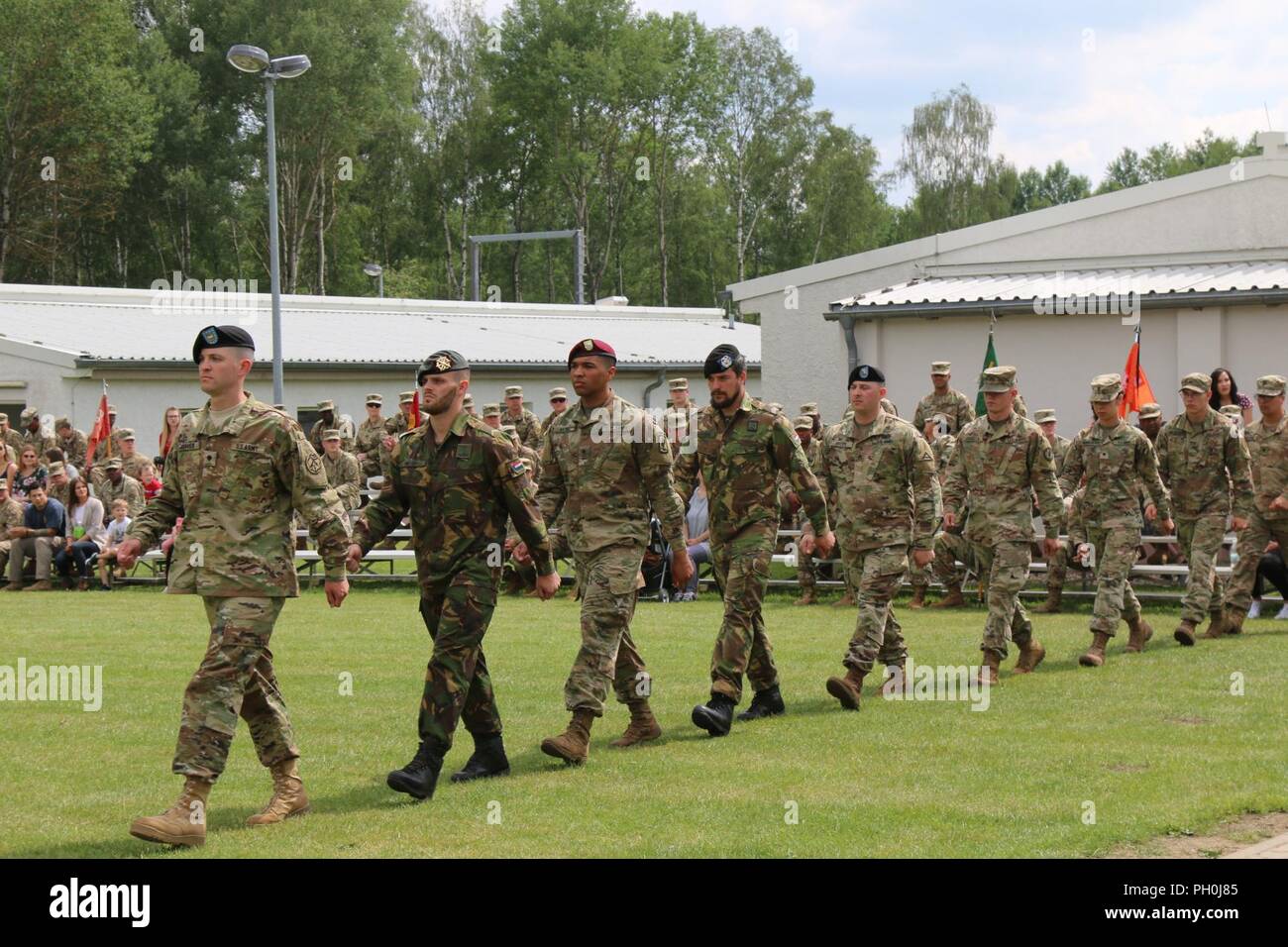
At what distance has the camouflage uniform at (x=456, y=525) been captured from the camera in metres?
8.80

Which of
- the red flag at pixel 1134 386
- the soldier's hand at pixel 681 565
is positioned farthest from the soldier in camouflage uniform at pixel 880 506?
the red flag at pixel 1134 386

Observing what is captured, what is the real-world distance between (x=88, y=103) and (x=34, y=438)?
32.3 meters

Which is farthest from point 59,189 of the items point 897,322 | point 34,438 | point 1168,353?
point 1168,353

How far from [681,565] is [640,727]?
116 cm

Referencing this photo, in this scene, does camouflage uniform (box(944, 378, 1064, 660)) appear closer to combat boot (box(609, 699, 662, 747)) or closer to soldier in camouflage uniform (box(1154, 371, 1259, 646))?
soldier in camouflage uniform (box(1154, 371, 1259, 646))

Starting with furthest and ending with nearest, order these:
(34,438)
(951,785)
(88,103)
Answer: (88,103), (34,438), (951,785)

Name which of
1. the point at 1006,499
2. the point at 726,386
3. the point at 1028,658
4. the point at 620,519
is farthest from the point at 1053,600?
the point at 620,519

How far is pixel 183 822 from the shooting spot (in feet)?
25.2

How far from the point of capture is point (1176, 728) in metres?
10.5

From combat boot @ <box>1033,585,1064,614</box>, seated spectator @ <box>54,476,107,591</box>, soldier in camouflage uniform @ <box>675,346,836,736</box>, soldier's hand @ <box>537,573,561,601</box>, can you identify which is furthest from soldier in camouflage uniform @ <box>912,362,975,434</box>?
seated spectator @ <box>54,476,107,591</box>

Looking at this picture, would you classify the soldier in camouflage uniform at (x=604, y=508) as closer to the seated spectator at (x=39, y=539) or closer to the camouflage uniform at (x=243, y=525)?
the camouflage uniform at (x=243, y=525)

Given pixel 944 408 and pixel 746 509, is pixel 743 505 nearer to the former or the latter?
pixel 746 509

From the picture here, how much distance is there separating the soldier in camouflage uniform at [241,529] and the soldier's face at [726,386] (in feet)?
11.1
